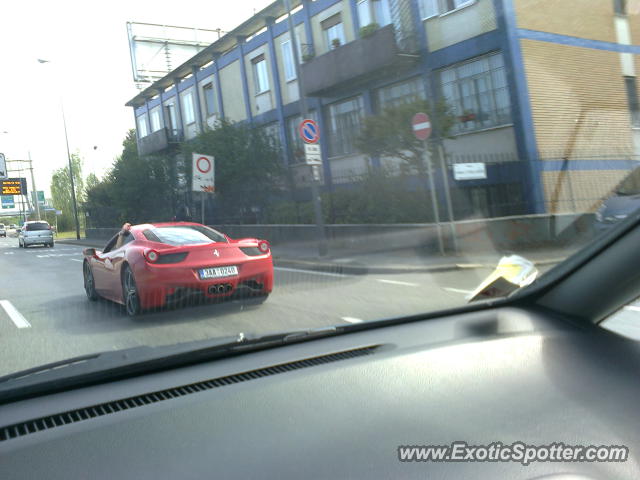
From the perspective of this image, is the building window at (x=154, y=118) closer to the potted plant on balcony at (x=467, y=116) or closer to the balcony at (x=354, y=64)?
the potted plant on balcony at (x=467, y=116)

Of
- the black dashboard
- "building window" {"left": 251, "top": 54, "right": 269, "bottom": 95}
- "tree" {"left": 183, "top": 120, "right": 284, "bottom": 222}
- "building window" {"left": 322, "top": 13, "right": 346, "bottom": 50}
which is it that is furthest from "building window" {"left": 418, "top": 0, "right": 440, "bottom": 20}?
the black dashboard

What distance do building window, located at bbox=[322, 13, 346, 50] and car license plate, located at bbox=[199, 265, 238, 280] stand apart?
8878 mm

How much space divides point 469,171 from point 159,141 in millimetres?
3103

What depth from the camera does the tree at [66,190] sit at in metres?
3.51

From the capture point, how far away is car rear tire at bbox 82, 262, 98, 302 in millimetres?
3355

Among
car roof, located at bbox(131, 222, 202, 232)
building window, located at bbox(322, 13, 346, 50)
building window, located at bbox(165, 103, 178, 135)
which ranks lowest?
Result: car roof, located at bbox(131, 222, 202, 232)

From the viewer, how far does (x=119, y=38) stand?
9.05 feet

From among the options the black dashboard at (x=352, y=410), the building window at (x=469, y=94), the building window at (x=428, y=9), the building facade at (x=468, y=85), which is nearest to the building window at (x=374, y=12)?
the building facade at (x=468, y=85)

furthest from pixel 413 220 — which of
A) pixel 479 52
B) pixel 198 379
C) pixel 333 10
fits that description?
pixel 198 379

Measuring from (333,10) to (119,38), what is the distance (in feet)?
28.9

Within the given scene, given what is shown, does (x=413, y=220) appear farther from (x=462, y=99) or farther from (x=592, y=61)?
(x=592, y=61)

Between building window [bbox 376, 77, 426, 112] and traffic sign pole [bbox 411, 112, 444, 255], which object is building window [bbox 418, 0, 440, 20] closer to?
building window [bbox 376, 77, 426, 112]

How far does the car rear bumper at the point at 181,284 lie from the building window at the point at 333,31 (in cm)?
884

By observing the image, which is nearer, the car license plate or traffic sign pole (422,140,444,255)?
the car license plate
